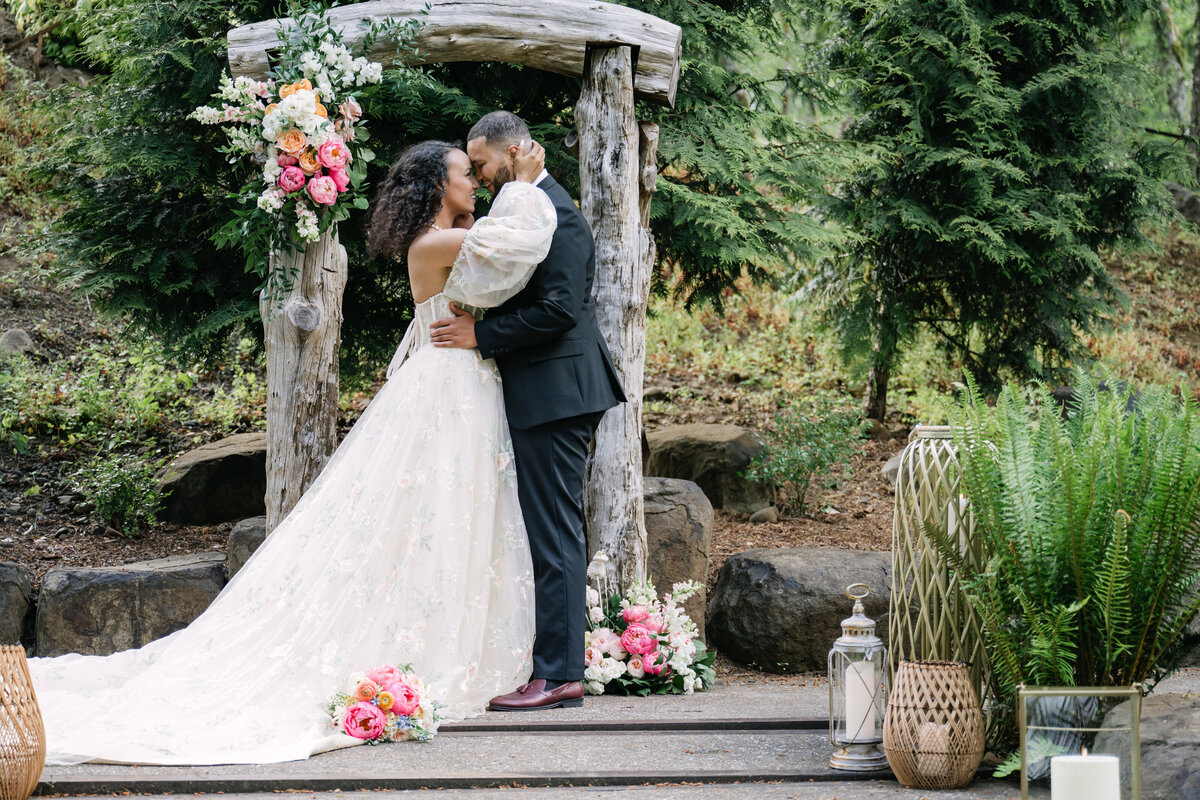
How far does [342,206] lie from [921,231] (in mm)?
4476

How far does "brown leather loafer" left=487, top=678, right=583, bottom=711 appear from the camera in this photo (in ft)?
13.0

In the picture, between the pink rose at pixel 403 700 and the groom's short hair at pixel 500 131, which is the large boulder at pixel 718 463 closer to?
the groom's short hair at pixel 500 131

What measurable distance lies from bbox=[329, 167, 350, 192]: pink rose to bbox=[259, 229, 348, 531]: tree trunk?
0.35 metres

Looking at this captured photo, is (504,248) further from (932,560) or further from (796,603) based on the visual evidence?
(796,603)

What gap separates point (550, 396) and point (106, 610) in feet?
8.20

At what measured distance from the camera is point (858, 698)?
10.7ft

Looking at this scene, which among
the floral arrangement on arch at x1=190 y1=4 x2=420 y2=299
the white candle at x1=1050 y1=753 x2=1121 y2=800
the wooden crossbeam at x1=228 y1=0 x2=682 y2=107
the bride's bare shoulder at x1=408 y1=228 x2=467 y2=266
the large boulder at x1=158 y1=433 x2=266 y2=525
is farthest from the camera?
the large boulder at x1=158 y1=433 x2=266 y2=525

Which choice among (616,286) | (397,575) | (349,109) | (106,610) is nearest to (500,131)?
(349,109)

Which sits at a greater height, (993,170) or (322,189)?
(993,170)

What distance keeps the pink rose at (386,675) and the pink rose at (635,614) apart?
1176 millimetres

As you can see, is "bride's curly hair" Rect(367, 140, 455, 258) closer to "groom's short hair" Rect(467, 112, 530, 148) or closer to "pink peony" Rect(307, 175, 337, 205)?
"groom's short hair" Rect(467, 112, 530, 148)

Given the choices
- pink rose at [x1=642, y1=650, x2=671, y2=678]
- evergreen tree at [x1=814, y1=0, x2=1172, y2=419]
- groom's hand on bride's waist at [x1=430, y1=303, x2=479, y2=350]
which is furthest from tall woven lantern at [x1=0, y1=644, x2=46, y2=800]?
evergreen tree at [x1=814, y1=0, x2=1172, y2=419]

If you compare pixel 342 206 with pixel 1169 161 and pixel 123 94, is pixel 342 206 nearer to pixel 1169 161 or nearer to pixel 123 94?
pixel 123 94

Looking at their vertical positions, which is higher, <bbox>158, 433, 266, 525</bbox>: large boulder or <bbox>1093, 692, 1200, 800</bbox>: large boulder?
<bbox>158, 433, 266, 525</bbox>: large boulder
